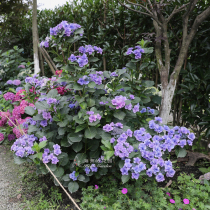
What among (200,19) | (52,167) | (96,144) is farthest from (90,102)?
(200,19)

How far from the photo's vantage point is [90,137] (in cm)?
154

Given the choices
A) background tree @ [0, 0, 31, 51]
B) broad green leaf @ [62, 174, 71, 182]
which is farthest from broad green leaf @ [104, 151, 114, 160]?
background tree @ [0, 0, 31, 51]

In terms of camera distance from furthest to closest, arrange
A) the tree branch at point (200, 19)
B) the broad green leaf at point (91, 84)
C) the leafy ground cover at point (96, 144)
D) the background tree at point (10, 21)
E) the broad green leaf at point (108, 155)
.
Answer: the background tree at point (10, 21) < the tree branch at point (200, 19) < the broad green leaf at point (91, 84) < the leafy ground cover at point (96, 144) < the broad green leaf at point (108, 155)

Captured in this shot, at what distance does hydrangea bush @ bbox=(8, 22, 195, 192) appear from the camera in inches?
58.9

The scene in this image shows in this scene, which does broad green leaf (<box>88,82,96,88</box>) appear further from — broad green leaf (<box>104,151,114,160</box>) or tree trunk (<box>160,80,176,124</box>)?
tree trunk (<box>160,80,176,124</box>)

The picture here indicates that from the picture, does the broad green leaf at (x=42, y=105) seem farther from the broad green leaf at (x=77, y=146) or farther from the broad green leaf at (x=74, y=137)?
the broad green leaf at (x=77, y=146)

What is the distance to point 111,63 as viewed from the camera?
329cm

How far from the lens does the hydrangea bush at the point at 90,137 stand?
1495mm

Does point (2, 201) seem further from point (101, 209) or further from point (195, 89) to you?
point (195, 89)

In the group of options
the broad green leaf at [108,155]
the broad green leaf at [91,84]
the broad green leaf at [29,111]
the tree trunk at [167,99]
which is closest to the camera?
the broad green leaf at [108,155]

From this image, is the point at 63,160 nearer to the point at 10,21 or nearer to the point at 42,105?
the point at 42,105

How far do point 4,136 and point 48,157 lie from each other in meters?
1.90

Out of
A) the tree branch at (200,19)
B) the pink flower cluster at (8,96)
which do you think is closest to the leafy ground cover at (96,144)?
the tree branch at (200,19)

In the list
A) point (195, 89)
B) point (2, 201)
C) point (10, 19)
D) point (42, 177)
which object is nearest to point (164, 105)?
point (195, 89)
